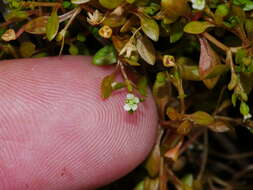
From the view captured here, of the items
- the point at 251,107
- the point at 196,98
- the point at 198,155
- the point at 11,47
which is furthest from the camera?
the point at 198,155

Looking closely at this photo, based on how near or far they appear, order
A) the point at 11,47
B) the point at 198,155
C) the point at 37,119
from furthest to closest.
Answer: the point at 198,155 < the point at 11,47 < the point at 37,119

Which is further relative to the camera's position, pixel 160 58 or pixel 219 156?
pixel 219 156

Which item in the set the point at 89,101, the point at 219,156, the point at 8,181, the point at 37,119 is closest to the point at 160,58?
the point at 89,101

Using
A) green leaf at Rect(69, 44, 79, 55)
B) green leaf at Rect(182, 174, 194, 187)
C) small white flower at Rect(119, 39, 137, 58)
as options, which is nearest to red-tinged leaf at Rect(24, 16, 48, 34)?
A: green leaf at Rect(69, 44, 79, 55)

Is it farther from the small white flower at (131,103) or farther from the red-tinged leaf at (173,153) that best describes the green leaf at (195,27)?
the red-tinged leaf at (173,153)

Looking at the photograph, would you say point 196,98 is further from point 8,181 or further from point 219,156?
point 8,181

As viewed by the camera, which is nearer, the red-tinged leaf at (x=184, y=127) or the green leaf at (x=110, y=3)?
the green leaf at (x=110, y=3)

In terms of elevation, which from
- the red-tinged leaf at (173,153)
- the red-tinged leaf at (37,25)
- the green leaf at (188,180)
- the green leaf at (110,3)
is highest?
the green leaf at (110,3)

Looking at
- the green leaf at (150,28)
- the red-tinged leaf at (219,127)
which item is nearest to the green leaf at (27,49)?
the green leaf at (150,28)
